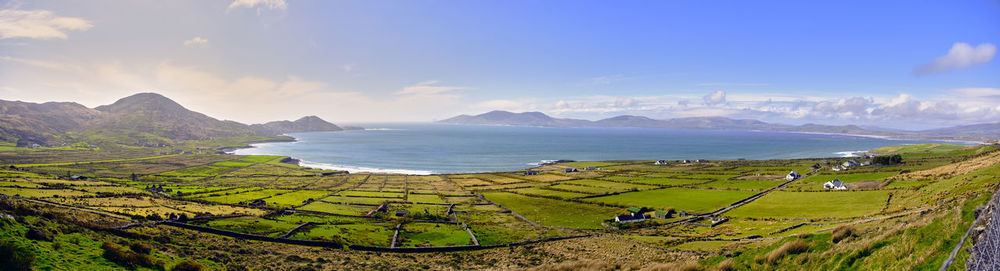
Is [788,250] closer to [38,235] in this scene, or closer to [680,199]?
[38,235]

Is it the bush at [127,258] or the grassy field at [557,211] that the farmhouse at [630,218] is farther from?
the bush at [127,258]

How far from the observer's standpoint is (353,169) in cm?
12138

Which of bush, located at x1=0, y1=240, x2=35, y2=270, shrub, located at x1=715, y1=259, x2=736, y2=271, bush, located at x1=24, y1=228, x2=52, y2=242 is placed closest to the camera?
bush, located at x1=0, y1=240, x2=35, y2=270

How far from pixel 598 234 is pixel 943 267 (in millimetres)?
33384

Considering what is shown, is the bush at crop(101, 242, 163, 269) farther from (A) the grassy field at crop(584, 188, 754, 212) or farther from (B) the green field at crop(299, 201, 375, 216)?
(A) the grassy field at crop(584, 188, 754, 212)

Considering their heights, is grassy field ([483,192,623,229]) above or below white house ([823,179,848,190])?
below

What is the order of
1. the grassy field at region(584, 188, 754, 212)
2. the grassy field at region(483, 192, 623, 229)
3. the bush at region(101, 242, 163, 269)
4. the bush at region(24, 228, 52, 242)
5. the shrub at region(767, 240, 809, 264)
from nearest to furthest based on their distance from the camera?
1. the shrub at region(767, 240, 809, 264)
2. the bush at region(24, 228, 52, 242)
3. the bush at region(101, 242, 163, 269)
4. the grassy field at region(483, 192, 623, 229)
5. the grassy field at region(584, 188, 754, 212)

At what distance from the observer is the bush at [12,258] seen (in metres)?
14.5

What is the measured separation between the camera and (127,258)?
20500 millimetres

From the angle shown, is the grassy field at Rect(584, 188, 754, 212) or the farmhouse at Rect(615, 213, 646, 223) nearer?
the farmhouse at Rect(615, 213, 646, 223)

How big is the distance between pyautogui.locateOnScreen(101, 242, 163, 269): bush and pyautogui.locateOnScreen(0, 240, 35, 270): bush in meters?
4.91

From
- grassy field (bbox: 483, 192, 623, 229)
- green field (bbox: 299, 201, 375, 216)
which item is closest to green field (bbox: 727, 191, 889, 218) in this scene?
grassy field (bbox: 483, 192, 623, 229)

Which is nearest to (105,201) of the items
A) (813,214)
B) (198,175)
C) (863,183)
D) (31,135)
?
(198,175)

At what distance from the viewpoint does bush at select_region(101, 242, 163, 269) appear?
20188 millimetres
